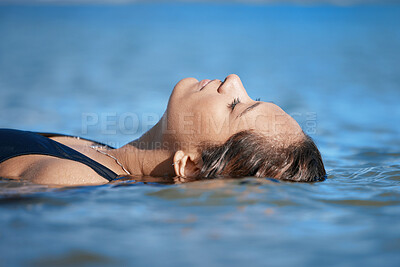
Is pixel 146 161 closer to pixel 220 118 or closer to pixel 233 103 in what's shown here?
pixel 220 118

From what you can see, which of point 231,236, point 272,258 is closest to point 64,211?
point 231,236

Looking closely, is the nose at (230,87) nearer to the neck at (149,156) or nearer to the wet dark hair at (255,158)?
the wet dark hair at (255,158)

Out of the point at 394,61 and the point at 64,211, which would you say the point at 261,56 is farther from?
the point at 64,211

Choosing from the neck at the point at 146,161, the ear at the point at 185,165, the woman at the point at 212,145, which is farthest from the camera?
the neck at the point at 146,161

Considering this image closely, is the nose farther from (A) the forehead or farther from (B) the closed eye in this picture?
(A) the forehead

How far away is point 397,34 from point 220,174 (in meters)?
32.6

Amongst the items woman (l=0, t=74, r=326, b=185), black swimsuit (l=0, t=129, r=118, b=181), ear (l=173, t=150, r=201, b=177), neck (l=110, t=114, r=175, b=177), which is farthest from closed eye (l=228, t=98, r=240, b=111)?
black swimsuit (l=0, t=129, r=118, b=181)

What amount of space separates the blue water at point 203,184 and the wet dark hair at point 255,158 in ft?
0.72

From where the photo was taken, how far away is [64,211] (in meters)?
3.16

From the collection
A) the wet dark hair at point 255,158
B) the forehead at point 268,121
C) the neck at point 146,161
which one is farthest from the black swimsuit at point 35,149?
the forehead at point 268,121

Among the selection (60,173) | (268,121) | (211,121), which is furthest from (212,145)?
(60,173)

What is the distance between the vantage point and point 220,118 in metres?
3.93

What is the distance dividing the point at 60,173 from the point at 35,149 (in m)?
0.45

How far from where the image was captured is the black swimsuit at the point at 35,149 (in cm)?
393
